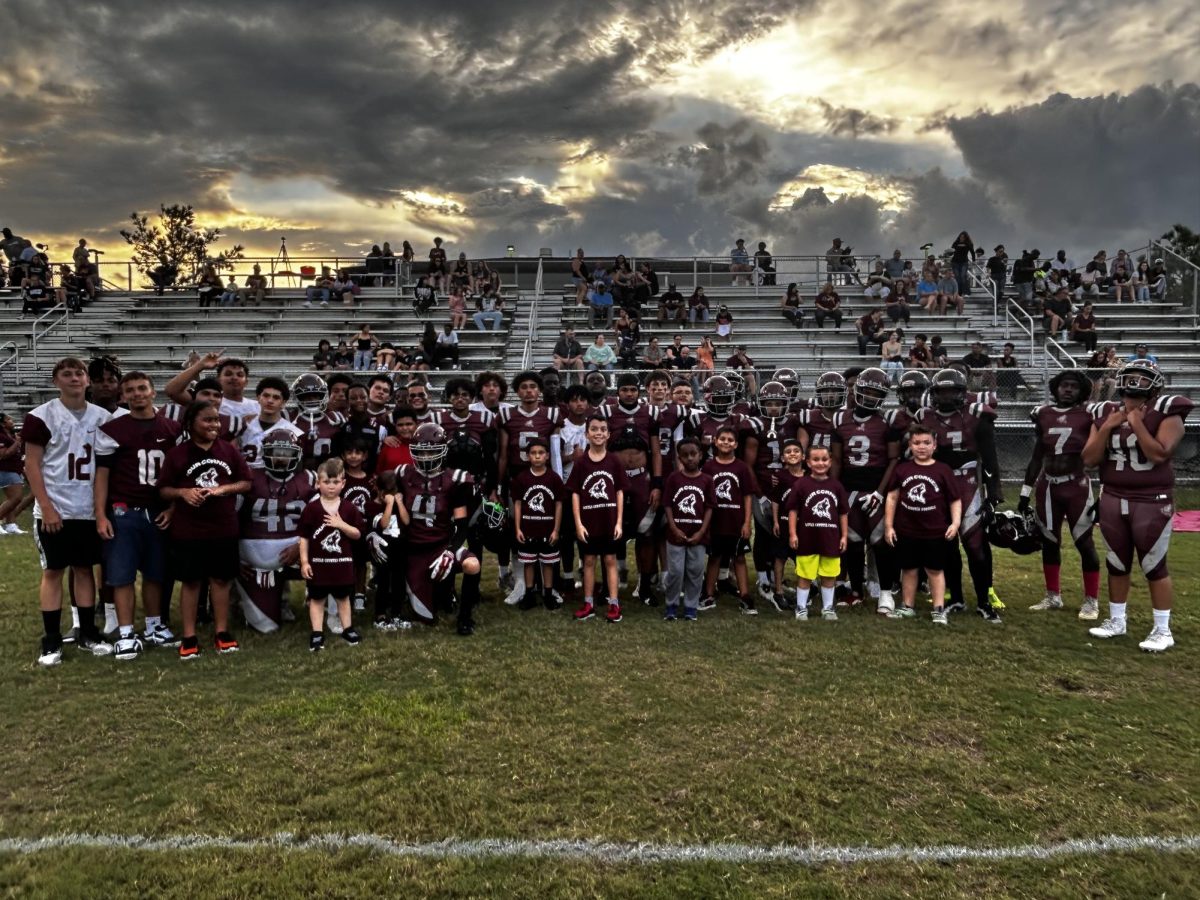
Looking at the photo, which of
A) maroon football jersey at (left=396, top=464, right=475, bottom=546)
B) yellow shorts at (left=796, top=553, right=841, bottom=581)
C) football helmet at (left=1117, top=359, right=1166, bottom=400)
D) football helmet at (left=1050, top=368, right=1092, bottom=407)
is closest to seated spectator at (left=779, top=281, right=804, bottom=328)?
football helmet at (left=1050, top=368, right=1092, bottom=407)

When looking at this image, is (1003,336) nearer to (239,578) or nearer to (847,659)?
(847,659)

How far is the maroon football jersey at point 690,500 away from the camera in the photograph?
7062 mm

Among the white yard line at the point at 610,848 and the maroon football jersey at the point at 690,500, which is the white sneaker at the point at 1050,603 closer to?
the maroon football jersey at the point at 690,500

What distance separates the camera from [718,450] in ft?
24.6

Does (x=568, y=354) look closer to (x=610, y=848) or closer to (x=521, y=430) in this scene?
(x=521, y=430)

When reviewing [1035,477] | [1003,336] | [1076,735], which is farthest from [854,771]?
[1003,336]

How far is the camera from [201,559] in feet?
19.7

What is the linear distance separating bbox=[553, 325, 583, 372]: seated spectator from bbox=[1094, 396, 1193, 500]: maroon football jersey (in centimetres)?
1074

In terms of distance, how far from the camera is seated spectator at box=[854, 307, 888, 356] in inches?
773

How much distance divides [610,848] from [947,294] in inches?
871

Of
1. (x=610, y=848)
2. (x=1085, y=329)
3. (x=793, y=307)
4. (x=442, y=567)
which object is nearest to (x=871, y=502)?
(x=442, y=567)

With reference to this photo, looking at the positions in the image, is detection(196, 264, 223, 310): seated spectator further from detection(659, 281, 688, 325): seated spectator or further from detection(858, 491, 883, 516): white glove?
detection(858, 491, 883, 516): white glove

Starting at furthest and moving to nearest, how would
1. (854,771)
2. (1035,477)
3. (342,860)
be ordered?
(1035,477) < (854,771) < (342,860)

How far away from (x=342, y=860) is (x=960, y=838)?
286 centimetres
